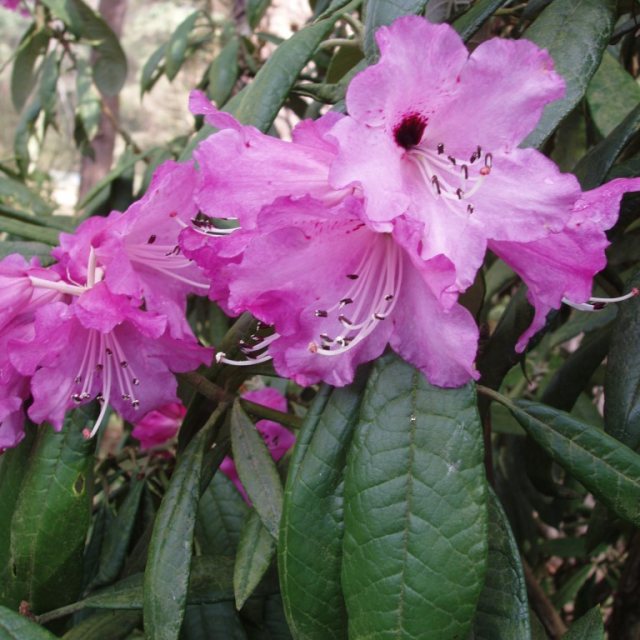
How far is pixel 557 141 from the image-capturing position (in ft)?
4.07

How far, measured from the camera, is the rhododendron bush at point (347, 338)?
0.57 metres

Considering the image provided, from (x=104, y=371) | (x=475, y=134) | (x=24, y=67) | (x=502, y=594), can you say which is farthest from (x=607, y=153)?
(x=24, y=67)

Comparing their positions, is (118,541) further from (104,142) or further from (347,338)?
(104,142)

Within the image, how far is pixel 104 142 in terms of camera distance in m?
3.02

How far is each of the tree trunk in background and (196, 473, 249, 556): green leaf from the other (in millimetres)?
1812

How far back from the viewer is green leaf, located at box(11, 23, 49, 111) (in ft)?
6.98

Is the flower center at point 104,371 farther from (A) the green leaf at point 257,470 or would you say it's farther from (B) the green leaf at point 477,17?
(B) the green leaf at point 477,17

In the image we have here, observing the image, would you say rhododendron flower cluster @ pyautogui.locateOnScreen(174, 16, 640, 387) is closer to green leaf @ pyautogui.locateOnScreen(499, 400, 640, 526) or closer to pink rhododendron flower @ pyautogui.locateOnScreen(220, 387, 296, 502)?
green leaf @ pyautogui.locateOnScreen(499, 400, 640, 526)

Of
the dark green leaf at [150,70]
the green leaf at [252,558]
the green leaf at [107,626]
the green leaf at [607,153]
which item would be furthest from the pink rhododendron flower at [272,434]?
the dark green leaf at [150,70]

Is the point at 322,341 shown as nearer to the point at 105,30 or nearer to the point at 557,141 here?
the point at 557,141

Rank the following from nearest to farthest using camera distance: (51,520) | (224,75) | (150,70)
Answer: (51,520) → (224,75) → (150,70)

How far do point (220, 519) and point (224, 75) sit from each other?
100 centimetres

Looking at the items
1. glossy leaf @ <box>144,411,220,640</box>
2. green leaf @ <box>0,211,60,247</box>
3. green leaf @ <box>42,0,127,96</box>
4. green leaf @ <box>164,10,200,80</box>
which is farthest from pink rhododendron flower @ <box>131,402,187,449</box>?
green leaf @ <box>42,0,127,96</box>

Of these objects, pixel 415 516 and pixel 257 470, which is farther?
pixel 257 470
